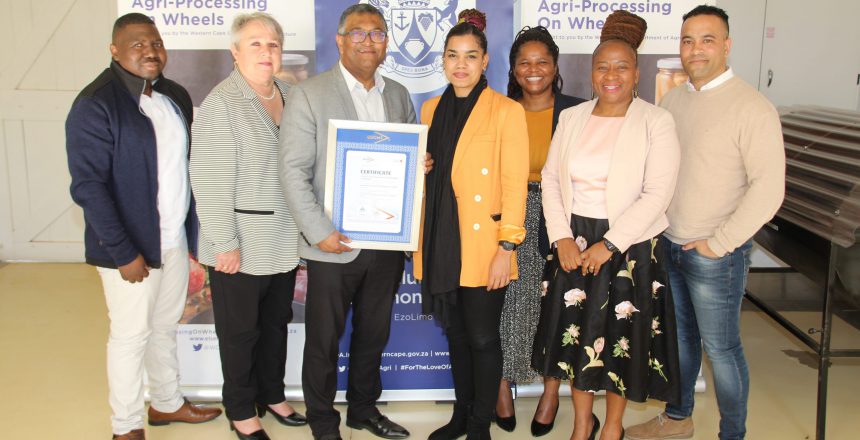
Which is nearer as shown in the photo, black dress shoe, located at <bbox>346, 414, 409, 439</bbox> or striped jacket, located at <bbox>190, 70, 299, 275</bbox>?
striped jacket, located at <bbox>190, 70, 299, 275</bbox>

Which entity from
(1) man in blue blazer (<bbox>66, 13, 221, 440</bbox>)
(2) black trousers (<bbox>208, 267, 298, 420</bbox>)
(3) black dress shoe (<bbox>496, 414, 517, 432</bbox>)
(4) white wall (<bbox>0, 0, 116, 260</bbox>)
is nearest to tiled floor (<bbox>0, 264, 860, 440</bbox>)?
(3) black dress shoe (<bbox>496, 414, 517, 432</bbox>)

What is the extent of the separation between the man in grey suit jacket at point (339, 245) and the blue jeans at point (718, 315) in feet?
3.96

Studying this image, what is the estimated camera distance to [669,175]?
2529 mm

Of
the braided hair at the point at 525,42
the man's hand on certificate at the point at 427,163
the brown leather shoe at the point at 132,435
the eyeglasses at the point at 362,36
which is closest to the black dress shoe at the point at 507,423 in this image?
the man's hand on certificate at the point at 427,163

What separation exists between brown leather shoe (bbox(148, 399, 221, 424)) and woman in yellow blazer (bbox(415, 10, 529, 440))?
138 centimetres

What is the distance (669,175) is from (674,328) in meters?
0.63

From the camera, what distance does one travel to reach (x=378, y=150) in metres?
2.64

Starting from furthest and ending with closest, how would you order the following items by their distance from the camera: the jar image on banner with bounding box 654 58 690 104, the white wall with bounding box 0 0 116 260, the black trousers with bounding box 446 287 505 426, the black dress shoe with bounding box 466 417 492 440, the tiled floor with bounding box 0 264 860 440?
1. the white wall with bounding box 0 0 116 260
2. the jar image on banner with bounding box 654 58 690 104
3. the tiled floor with bounding box 0 264 860 440
4. the black dress shoe with bounding box 466 417 492 440
5. the black trousers with bounding box 446 287 505 426

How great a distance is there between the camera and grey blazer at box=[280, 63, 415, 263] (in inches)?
102

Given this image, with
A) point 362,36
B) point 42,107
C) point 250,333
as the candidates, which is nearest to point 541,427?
point 250,333

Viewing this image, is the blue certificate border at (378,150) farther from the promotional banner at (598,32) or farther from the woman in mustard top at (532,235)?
the promotional banner at (598,32)

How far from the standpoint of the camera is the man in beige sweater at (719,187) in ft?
8.30

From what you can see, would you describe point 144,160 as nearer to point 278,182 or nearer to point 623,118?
point 278,182

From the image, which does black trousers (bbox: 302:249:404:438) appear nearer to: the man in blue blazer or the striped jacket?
the striped jacket
